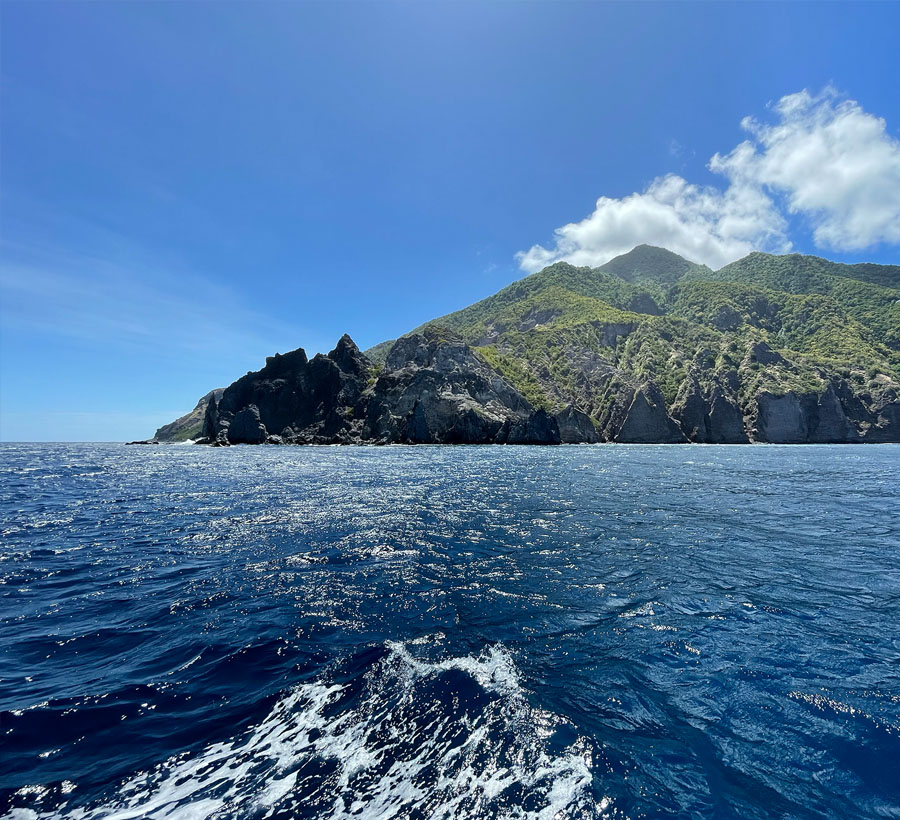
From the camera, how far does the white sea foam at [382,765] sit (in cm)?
649

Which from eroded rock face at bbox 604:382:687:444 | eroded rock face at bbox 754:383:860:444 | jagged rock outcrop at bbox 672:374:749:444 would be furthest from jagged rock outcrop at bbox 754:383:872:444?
eroded rock face at bbox 604:382:687:444

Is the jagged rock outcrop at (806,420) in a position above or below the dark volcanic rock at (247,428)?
below

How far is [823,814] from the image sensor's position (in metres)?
6.36

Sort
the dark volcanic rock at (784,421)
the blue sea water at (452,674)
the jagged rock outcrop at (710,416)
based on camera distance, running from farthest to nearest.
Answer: the jagged rock outcrop at (710,416) → the dark volcanic rock at (784,421) → the blue sea water at (452,674)

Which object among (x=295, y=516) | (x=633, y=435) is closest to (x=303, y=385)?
(x=633, y=435)

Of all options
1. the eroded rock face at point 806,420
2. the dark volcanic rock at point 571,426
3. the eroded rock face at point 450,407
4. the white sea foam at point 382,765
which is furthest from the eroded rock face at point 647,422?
the white sea foam at point 382,765

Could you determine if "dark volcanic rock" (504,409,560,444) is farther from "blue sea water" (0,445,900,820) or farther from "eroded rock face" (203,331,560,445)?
"blue sea water" (0,445,900,820)

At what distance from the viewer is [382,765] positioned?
747 centimetres

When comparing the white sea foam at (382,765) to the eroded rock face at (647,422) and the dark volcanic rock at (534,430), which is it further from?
the eroded rock face at (647,422)

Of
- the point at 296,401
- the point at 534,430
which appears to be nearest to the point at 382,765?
the point at 534,430

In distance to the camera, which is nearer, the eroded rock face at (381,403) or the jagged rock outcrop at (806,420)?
the eroded rock face at (381,403)

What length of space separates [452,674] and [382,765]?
3078mm

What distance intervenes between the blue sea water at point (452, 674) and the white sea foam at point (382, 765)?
0.15 feet

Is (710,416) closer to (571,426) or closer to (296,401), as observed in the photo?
(571,426)
